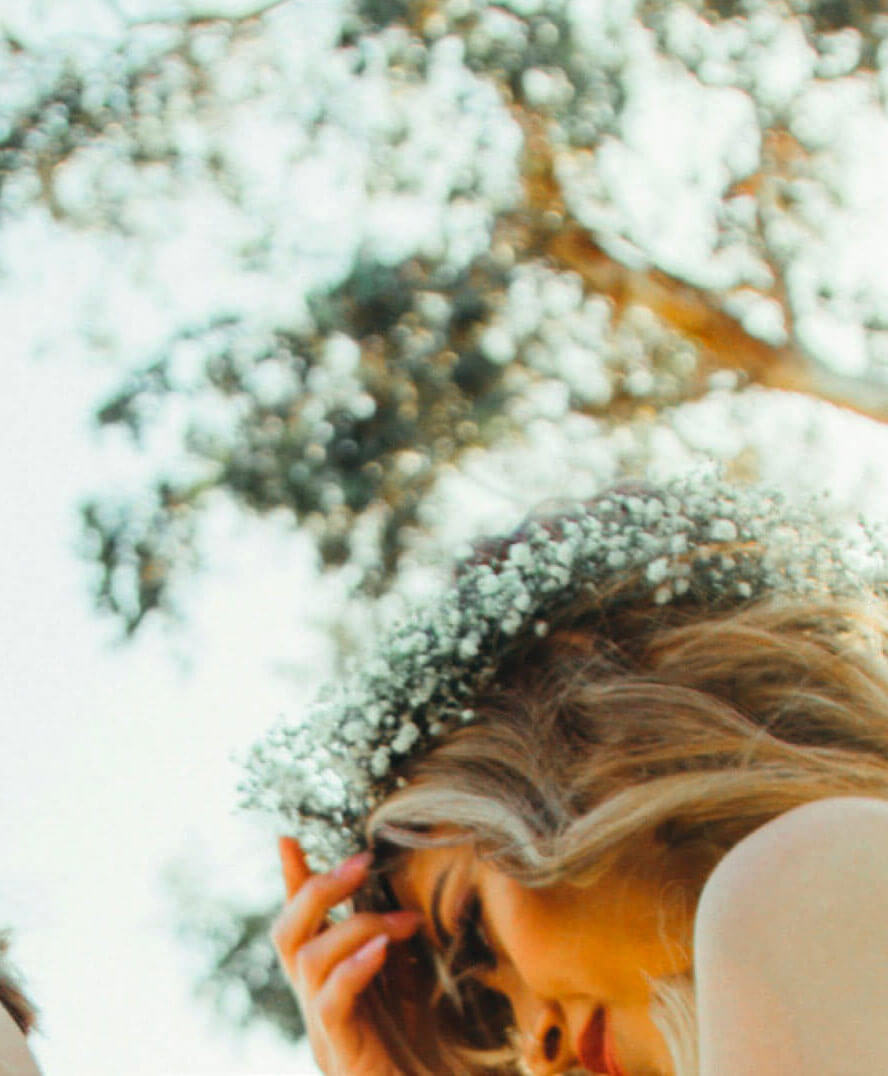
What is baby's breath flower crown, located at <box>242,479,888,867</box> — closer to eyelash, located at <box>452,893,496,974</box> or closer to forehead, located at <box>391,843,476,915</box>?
forehead, located at <box>391,843,476,915</box>

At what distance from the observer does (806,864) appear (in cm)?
115

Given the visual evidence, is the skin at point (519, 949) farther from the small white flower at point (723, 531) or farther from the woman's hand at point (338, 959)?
the small white flower at point (723, 531)

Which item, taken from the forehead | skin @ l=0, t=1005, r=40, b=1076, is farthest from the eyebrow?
skin @ l=0, t=1005, r=40, b=1076

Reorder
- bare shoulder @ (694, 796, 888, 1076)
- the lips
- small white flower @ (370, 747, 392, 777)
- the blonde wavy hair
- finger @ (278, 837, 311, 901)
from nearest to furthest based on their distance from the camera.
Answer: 1. bare shoulder @ (694, 796, 888, 1076)
2. the blonde wavy hair
3. the lips
4. small white flower @ (370, 747, 392, 777)
5. finger @ (278, 837, 311, 901)

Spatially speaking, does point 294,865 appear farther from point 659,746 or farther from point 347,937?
point 659,746

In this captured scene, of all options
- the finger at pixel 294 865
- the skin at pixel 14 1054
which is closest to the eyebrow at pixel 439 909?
Answer: the finger at pixel 294 865

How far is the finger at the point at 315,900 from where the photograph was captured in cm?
190

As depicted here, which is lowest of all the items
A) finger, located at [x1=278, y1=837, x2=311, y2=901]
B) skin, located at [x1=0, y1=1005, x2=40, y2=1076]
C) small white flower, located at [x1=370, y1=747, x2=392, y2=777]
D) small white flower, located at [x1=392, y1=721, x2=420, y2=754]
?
finger, located at [x1=278, y1=837, x2=311, y2=901]

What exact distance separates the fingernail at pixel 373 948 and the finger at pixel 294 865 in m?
0.20

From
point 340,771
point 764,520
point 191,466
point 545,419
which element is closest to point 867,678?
point 764,520

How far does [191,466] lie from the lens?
5.27 metres

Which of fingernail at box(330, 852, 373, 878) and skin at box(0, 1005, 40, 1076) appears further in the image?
fingernail at box(330, 852, 373, 878)

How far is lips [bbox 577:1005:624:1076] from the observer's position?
1706 millimetres

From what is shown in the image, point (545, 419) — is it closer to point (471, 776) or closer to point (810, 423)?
point (810, 423)
